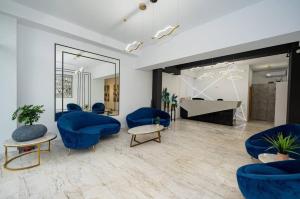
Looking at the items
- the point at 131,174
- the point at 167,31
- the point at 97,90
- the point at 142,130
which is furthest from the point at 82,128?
the point at 167,31

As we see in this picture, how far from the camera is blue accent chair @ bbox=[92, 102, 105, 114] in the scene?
474 cm

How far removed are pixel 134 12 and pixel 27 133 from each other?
11.3ft

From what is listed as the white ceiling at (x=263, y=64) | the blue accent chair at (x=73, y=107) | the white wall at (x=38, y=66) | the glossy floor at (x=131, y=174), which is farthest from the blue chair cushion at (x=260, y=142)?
the white wall at (x=38, y=66)

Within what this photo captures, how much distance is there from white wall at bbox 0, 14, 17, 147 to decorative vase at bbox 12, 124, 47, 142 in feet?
2.61

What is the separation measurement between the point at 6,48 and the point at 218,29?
16.3 feet

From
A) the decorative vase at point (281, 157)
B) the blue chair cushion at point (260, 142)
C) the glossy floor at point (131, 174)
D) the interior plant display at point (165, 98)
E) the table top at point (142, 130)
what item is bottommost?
the glossy floor at point (131, 174)

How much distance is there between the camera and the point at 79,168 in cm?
252

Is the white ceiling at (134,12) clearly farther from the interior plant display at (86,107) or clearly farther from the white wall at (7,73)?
the interior plant display at (86,107)

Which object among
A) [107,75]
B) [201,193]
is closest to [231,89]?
[107,75]

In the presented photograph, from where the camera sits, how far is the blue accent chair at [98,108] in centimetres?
474

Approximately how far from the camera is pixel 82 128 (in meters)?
3.83

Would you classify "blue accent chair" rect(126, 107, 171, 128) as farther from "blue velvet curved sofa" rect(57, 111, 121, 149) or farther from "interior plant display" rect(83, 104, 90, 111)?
"interior plant display" rect(83, 104, 90, 111)

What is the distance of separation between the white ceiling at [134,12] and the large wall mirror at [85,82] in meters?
1.00

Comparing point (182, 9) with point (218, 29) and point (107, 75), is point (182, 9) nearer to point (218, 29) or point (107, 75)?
point (218, 29)
